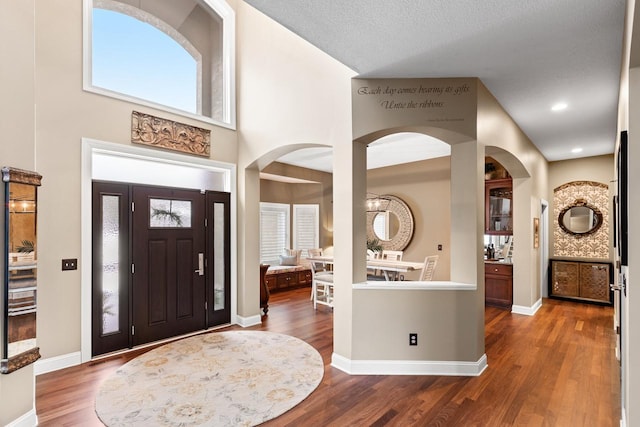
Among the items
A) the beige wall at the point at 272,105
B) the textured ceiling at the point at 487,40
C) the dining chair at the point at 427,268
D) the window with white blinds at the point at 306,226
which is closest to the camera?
the textured ceiling at the point at 487,40

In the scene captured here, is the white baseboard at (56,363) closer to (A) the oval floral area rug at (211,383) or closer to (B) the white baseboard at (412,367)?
(A) the oval floral area rug at (211,383)

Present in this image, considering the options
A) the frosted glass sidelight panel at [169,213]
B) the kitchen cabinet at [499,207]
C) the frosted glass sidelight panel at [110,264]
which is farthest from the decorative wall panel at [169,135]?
the kitchen cabinet at [499,207]

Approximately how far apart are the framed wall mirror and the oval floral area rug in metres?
0.76

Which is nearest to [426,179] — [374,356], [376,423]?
[374,356]

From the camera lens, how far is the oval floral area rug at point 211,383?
2.45 metres

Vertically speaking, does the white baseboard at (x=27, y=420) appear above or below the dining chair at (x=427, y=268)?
below

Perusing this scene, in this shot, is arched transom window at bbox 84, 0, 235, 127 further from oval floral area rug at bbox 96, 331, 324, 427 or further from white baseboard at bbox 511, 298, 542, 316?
white baseboard at bbox 511, 298, 542, 316

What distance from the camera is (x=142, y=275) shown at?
12.8 feet

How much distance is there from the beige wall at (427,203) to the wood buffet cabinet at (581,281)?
6.47 ft

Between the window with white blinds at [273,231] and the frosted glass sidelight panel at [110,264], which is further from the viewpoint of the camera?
the window with white blinds at [273,231]

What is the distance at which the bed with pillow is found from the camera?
702 cm

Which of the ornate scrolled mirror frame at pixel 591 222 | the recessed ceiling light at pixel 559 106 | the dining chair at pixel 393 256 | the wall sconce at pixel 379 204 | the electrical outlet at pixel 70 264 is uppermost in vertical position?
the recessed ceiling light at pixel 559 106

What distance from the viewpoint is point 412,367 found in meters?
3.15

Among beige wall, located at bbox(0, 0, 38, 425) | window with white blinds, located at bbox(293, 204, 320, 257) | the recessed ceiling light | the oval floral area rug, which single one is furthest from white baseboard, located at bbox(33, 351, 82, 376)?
the recessed ceiling light
